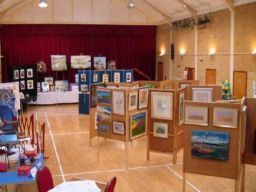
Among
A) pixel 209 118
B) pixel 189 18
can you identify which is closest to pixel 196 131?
pixel 209 118

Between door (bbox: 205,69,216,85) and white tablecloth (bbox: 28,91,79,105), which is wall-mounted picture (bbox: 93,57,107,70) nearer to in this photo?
white tablecloth (bbox: 28,91,79,105)

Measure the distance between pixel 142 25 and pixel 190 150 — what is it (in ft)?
48.4

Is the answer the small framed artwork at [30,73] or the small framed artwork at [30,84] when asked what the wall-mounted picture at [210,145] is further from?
the small framed artwork at [30,73]

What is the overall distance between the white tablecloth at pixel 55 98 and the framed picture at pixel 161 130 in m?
10.6

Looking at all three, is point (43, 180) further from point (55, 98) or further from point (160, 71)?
point (160, 71)

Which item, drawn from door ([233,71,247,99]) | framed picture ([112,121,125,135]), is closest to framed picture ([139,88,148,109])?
framed picture ([112,121,125,135])

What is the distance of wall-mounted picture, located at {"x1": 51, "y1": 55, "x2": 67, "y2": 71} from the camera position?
18219 mm

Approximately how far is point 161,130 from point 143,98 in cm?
85

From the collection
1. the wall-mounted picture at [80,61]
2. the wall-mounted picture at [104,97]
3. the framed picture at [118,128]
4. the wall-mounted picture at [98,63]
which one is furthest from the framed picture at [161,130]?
the wall-mounted picture at [98,63]

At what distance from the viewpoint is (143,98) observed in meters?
8.03

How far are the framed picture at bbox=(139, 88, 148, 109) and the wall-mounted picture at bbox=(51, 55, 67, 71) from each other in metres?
11.0

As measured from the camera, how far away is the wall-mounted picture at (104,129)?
8030 mm

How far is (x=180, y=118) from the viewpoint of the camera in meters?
8.09

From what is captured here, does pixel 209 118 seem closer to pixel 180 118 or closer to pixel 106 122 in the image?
pixel 180 118
